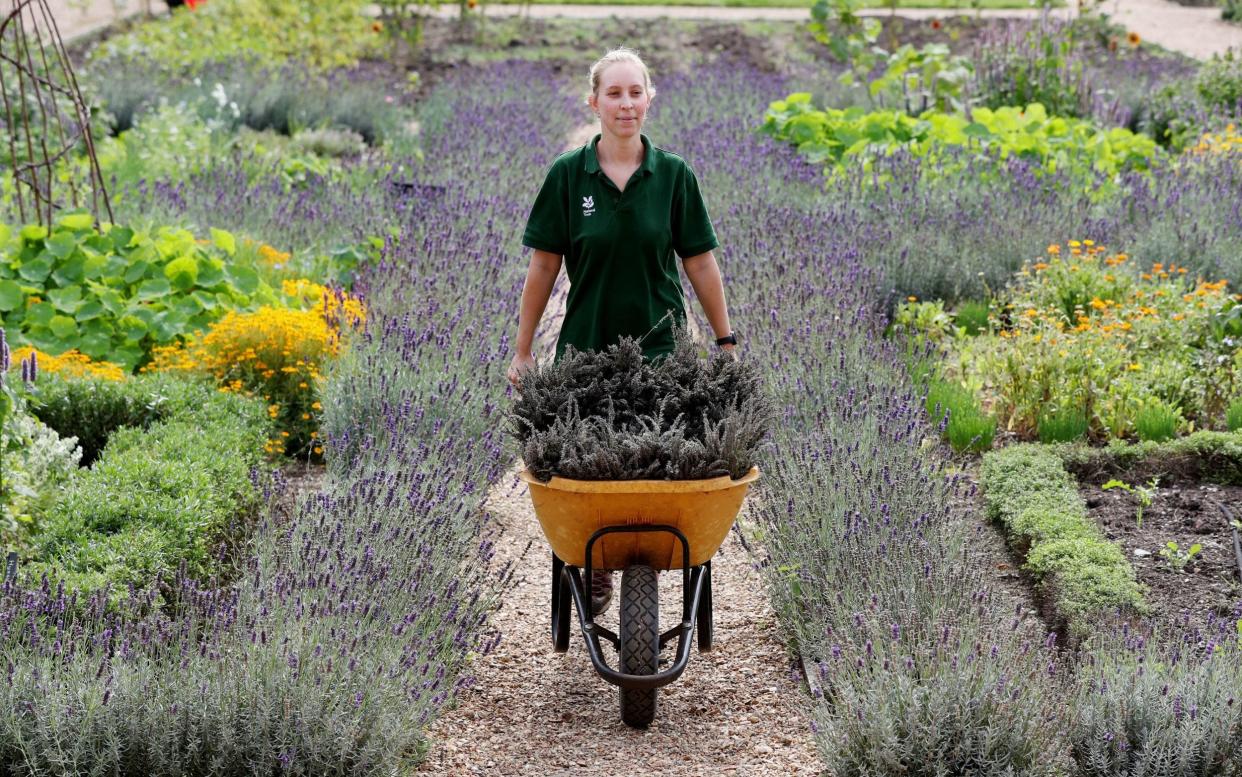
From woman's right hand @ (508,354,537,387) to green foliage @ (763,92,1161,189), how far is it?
5078 mm

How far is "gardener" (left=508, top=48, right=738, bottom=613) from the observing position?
3832mm

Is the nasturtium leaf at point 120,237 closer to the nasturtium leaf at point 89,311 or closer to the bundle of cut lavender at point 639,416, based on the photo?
the nasturtium leaf at point 89,311

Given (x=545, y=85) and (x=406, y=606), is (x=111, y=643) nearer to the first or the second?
(x=406, y=606)

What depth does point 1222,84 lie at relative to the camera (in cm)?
1098

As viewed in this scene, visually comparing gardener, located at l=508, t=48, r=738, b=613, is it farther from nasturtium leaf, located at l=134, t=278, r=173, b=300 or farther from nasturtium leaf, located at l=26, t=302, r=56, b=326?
nasturtium leaf, located at l=26, t=302, r=56, b=326

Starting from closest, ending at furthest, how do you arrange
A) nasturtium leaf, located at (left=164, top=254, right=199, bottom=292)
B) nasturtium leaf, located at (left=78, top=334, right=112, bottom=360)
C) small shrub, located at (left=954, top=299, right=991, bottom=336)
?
nasturtium leaf, located at (left=78, top=334, right=112, bottom=360), nasturtium leaf, located at (left=164, top=254, right=199, bottom=292), small shrub, located at (left=954, top=299, right=991, bottom=336)

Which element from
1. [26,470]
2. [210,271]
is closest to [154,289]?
[210,271]

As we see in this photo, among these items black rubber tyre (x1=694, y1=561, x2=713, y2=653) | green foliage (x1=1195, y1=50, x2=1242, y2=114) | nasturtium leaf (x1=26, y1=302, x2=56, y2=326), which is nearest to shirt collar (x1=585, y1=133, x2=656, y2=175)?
black rubber tyre (x1=694, y1=561, x2=713, y2=653)

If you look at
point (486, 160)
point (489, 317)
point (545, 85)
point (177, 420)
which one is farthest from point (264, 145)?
point (177, 420)

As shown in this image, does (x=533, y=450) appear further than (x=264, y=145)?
No

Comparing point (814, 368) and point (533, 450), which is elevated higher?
point (533, 450)

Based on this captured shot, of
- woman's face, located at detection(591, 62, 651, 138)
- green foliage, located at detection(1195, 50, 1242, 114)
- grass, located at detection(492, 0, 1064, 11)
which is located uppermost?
woman's face, located at detection(591, 62, 651, 138)

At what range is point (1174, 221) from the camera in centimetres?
737

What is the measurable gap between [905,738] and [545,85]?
11372 millimetres
